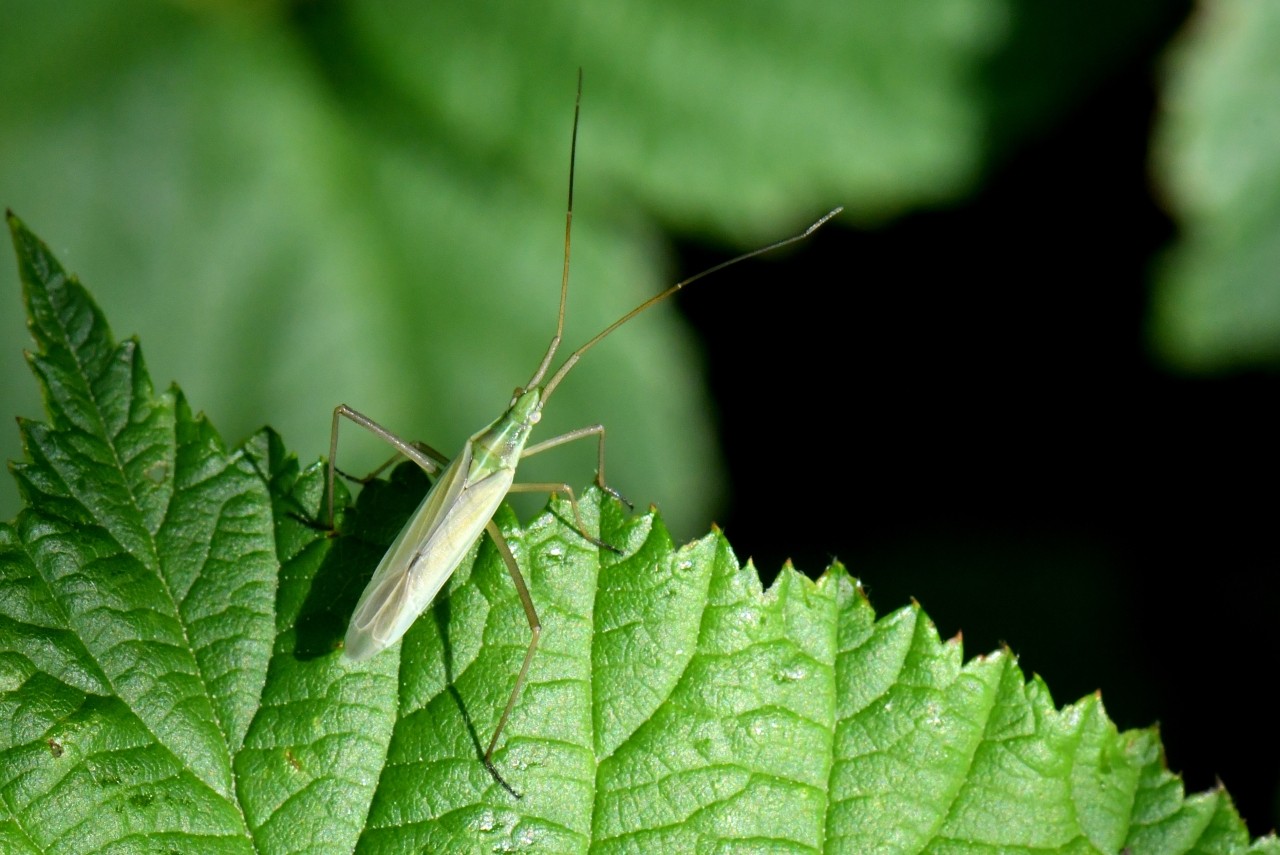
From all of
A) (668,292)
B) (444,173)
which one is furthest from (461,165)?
(668,292)

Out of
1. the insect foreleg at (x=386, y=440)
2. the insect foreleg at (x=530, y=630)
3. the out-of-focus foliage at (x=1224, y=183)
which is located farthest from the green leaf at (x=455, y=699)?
the out-of-focus foliage at (x=1224, y=183)

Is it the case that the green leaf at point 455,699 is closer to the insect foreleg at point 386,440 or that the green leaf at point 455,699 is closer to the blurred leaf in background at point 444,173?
the insect foreleg at point 386,440

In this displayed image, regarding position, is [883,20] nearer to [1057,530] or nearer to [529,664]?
[1057,530]

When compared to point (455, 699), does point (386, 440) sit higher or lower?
higher

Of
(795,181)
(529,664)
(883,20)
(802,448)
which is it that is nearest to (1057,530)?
(802,448)

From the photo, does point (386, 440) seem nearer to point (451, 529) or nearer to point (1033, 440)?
point (451, 529)

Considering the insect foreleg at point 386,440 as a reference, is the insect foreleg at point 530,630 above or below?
below
